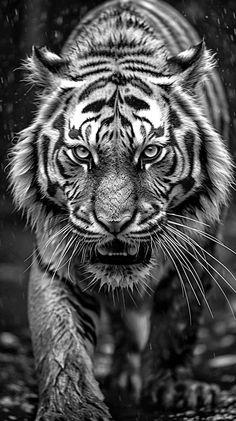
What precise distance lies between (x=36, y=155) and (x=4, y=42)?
398cm

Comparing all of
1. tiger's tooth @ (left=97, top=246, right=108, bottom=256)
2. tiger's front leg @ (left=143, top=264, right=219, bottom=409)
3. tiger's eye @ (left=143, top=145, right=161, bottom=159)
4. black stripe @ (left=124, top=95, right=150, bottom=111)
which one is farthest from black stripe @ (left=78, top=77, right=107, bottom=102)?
tiger's front leg @ (left=143, top=264, right=219, bottom=409)

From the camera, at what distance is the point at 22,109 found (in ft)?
18.3

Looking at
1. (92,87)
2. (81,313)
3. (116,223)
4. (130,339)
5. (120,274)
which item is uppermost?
(92,87)

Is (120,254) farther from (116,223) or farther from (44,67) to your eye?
(44,67)

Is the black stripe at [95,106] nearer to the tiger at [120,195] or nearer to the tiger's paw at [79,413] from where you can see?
the tiger at [120,195]

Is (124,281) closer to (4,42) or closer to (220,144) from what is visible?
(220,144)

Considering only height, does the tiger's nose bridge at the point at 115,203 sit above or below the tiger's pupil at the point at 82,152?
below

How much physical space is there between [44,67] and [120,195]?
0.71m

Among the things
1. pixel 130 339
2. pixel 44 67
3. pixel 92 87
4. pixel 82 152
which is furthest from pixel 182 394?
pixel 44 67

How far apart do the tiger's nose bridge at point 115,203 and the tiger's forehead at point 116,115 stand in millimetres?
165

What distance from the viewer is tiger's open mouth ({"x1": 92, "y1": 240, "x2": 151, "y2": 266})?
3715 mm

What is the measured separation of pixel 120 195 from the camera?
351 cm

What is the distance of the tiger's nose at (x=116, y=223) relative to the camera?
11.4ft

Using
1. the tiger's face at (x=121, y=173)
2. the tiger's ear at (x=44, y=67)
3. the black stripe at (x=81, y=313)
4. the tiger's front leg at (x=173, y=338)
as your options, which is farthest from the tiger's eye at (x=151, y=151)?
the tiger's front leg at (x=173, y=338)
